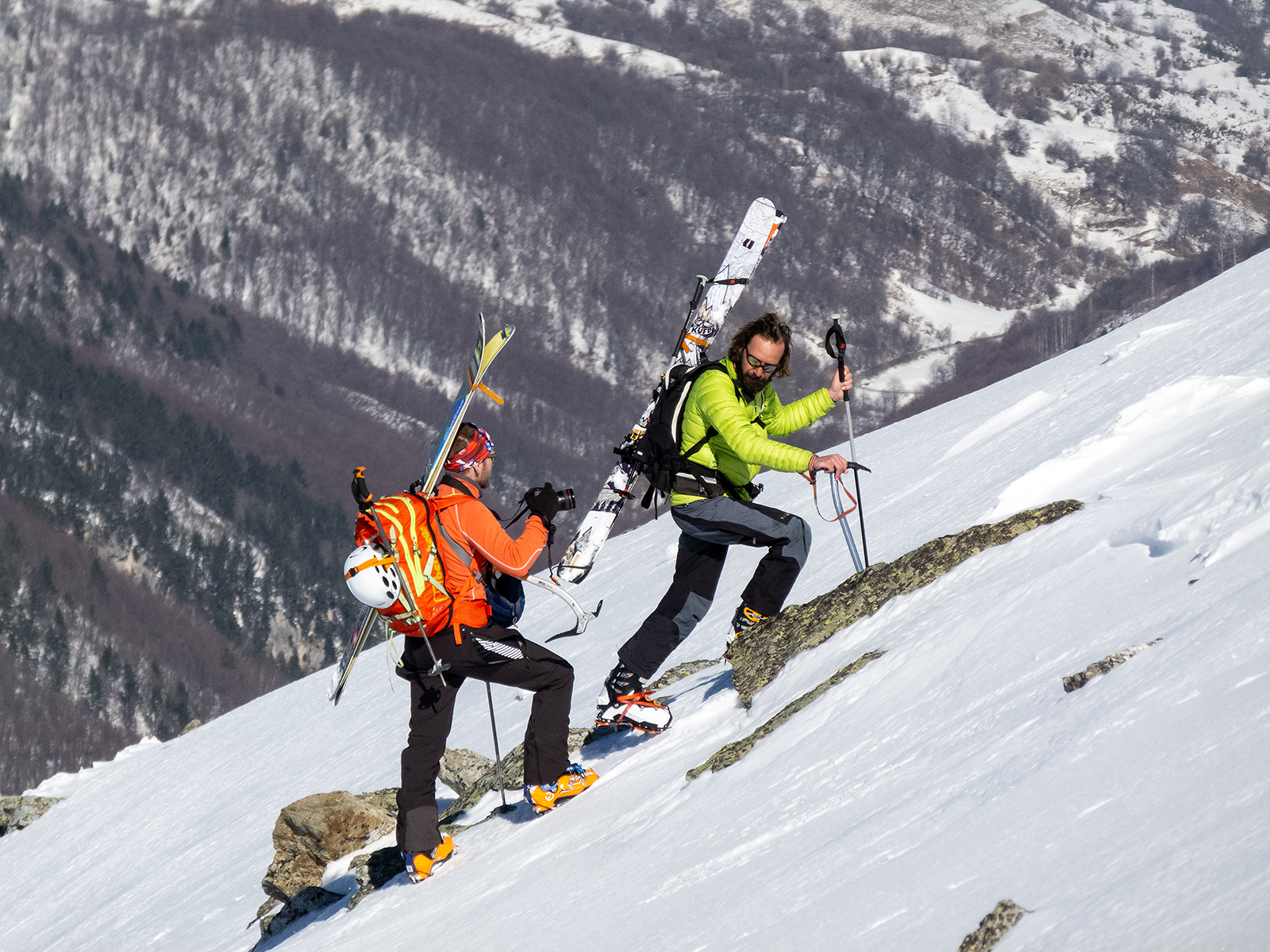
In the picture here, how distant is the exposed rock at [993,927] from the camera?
3.62 meters

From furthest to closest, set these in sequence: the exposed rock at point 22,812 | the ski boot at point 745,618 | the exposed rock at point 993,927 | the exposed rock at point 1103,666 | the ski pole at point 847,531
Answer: the exposed rock at point 22,812, the ski pole at point 847,531, the ski boot at point 745,618, the exposed rock at point 1103,666, the exposed rock at point 993,927

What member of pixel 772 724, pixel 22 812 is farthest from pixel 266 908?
pixel 22 812

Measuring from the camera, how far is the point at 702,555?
23.4 feet

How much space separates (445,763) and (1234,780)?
26.9 feet

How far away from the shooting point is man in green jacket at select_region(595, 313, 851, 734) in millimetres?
6633

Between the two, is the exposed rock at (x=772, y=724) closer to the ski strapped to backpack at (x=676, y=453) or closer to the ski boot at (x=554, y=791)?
the ski boot at (x=554, y=791)

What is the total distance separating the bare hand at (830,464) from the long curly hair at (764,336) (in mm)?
590

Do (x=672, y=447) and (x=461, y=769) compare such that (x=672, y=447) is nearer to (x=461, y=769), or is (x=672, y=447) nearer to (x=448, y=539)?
(x=448, y=539)

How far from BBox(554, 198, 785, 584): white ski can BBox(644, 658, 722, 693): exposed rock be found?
2.40 meters

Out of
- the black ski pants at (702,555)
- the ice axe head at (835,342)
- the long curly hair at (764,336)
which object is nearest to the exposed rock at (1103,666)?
the black ski pants at (702,555)

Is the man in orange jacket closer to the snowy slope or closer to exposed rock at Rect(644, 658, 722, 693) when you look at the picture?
the snowy slope

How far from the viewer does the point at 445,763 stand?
10.9m

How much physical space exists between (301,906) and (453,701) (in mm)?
2700

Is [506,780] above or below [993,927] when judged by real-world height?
below
